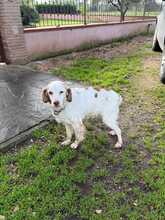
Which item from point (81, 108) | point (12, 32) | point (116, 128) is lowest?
point (116, 128)

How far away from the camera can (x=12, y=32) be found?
19.1 feet

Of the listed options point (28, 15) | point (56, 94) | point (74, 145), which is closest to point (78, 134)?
point (74, 145)

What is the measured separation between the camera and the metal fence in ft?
22.2

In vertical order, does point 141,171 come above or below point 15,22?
below

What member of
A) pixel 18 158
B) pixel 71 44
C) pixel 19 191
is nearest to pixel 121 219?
pixel 19 191

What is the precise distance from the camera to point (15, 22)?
5801mm

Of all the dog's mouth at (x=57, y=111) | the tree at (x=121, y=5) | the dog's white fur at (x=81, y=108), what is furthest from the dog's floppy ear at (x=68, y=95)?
the tree at (x=121, y=5)

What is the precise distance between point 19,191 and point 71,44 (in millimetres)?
5638

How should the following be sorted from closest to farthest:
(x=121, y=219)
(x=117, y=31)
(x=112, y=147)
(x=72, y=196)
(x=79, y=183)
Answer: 1. (x=121, y=219)
2. (x=72, y=196)
3. (x=79, y=183)
4. (x=112, y=147)
5. (x=117, y=31)

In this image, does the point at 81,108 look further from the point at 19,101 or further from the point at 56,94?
the point at 19,101

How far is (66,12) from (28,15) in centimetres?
149

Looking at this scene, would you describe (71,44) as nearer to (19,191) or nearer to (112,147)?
(112,147)

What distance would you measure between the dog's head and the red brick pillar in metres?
3.85

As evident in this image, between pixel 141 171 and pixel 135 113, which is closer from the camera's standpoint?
pixel 141 171
